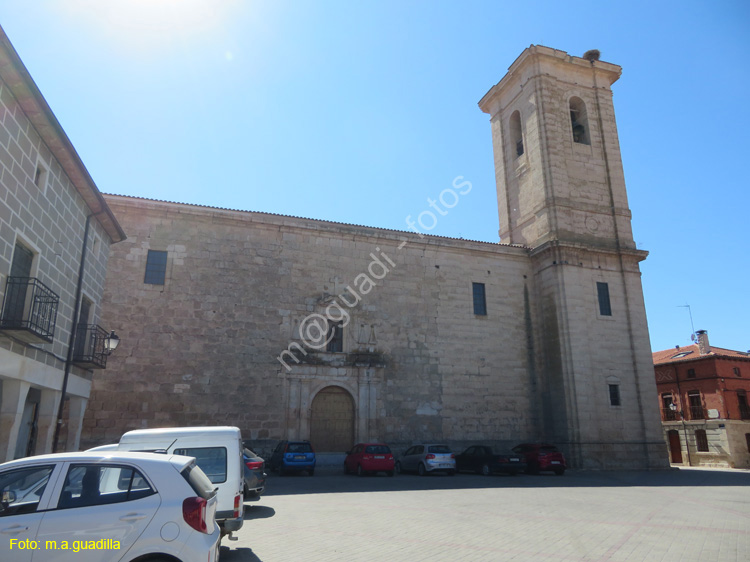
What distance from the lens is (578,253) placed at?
23.8 m

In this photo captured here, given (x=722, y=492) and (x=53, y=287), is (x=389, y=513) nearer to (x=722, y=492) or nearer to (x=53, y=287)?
(x=53, y=287)

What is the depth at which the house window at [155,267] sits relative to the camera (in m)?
19.4

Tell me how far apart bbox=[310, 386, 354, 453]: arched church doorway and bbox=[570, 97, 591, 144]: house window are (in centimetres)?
1754

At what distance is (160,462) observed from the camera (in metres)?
4.50

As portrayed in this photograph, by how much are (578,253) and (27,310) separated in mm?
21316

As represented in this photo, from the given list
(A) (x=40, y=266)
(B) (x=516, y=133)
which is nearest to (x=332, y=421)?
(A) (x=40, y=266)

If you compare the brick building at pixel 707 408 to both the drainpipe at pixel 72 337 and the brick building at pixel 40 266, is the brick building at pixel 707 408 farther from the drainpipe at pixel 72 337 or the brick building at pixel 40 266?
the drainpipe at pixel 72 337

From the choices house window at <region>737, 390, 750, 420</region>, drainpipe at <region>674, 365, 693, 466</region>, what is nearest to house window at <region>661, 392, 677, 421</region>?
drainpipe at <region>674, 365, 693, 466</region>

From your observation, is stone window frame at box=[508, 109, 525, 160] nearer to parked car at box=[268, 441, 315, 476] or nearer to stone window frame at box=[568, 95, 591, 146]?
stone window frame at box=[568, 95, 591, 146]

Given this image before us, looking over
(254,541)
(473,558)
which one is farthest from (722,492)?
(254,541)

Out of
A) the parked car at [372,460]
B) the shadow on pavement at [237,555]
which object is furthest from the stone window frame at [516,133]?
the shadow on pavement at [237,555]

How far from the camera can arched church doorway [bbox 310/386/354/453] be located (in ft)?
66.2

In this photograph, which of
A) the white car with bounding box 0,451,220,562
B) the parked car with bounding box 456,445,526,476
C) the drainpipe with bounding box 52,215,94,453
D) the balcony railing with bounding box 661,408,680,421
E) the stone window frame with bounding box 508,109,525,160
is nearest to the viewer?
the white car with bounding box 0,451,220,562

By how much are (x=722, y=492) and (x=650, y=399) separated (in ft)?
31.4
